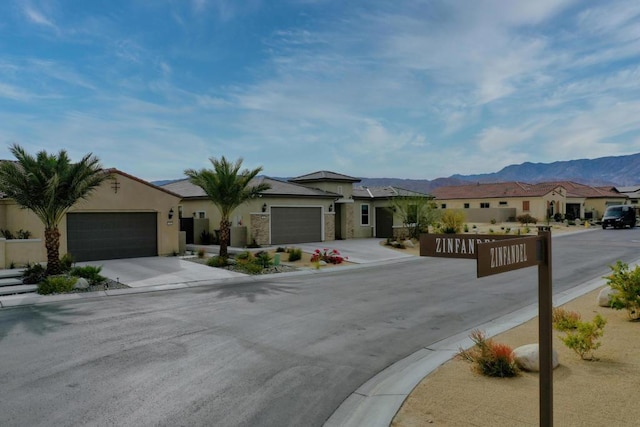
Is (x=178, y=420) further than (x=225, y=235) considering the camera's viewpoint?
No

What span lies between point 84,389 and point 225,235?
47.7 feet

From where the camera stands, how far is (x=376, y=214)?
115 ft

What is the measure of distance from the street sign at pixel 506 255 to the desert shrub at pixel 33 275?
15.8 metres

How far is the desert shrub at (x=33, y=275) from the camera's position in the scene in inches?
596

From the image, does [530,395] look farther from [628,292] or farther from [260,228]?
[260,228]

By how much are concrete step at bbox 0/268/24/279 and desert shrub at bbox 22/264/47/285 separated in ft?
1.03

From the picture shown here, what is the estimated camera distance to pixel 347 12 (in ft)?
56.1

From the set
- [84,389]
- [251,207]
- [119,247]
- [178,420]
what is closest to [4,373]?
[84,389]

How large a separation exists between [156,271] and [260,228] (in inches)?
394

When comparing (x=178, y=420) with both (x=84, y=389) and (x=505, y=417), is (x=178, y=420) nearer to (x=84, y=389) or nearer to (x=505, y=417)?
(x=84, y=389)

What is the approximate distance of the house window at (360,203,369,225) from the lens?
→ 3462 cm

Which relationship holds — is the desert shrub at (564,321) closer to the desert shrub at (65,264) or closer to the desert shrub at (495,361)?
the desert shrub at (495,361)

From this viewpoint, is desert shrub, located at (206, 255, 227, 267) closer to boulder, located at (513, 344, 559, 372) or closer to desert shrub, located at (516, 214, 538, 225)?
boulder, located at (513, 344, 559, 372)

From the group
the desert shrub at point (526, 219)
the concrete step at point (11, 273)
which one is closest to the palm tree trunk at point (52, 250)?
the concrete step at point (11, 273)
